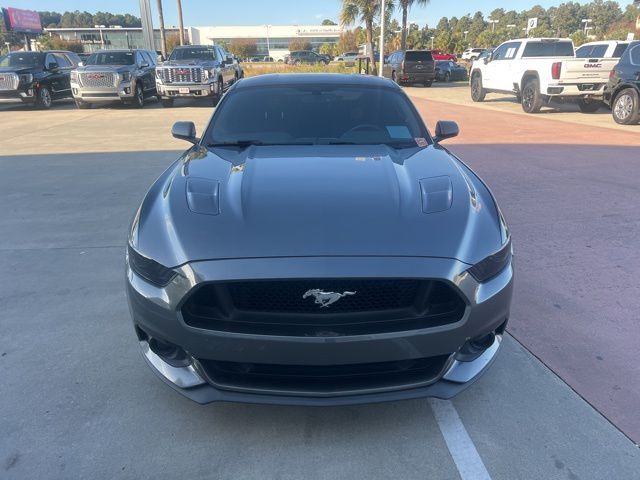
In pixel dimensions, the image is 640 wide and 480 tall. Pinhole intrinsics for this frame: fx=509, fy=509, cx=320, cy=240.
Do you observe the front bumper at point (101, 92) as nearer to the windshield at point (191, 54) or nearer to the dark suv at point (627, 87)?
the windshield at point (191, 54)

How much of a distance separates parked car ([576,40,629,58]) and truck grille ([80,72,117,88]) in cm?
1603

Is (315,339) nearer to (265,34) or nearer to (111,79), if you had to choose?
(111,79)

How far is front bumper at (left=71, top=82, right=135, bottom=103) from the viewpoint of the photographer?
16.5m

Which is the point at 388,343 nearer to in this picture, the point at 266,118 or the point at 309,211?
the point at 309,211

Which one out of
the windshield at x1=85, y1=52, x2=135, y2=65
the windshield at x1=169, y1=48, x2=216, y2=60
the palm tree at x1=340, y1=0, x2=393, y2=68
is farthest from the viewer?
the palm tree at x1=340, y1=0, x2=393, y2=68

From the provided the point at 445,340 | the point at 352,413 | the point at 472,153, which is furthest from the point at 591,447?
the point at 472,153

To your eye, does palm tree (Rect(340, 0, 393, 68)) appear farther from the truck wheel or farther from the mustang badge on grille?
the mustang badge on grille

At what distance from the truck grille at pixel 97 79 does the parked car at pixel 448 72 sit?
863 inches

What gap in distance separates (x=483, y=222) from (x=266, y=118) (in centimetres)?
201

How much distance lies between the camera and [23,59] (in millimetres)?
17250

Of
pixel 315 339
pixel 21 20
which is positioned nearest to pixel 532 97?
pixel 315 339

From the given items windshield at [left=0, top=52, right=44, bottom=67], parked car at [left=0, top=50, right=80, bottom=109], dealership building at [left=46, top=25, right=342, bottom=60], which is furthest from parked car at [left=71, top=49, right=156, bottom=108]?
dealership building at [left=46, top=25, right=342, bottom=60]

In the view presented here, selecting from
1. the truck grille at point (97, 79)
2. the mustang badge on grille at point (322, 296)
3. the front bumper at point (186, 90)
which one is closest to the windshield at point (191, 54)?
the front bumper at point (186, 90)

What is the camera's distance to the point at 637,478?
2.19m
